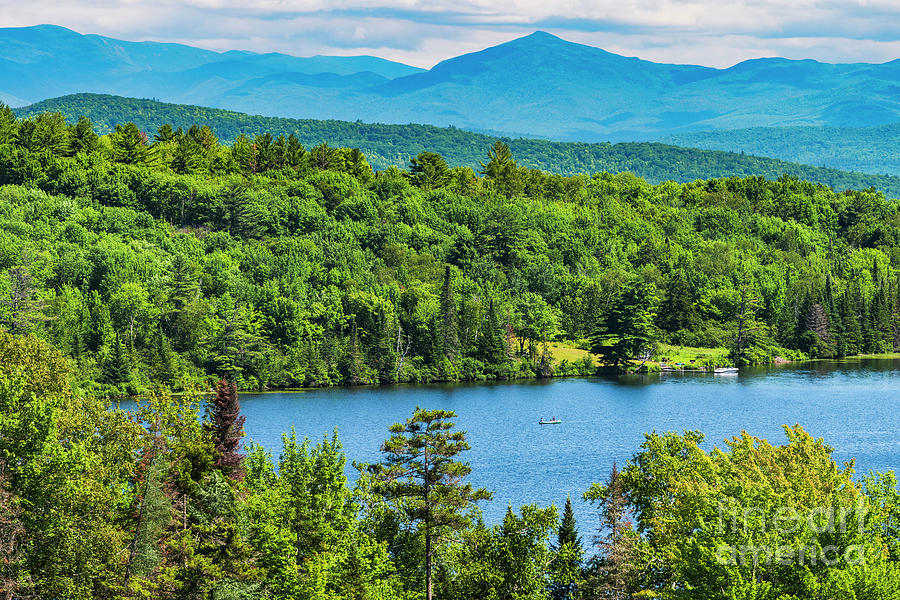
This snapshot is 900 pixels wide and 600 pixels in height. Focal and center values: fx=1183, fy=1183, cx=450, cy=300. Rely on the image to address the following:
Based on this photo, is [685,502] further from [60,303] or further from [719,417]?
[60,303]

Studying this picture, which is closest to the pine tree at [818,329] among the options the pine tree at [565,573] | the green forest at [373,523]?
the green forest at [373,523]

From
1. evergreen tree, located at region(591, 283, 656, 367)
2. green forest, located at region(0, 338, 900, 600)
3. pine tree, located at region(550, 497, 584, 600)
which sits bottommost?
pine tree, located at region(550, 497, 584, 600)

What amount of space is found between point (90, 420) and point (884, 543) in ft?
87.5

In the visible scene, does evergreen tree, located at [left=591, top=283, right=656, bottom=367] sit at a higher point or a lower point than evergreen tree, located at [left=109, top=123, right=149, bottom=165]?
lower

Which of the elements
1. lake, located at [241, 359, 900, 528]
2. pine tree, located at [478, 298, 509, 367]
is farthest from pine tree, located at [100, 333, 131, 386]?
pine tree, located at [478, 298, 509, 367]

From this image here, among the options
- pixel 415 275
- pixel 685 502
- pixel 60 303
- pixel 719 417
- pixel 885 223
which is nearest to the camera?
pixel 685 502

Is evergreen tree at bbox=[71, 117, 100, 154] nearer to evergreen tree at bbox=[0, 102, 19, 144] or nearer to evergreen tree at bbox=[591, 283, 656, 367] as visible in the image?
evergreen tree at bbox=[0, 102, 19, 144]

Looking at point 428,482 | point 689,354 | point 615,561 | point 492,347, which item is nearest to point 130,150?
point 492,347

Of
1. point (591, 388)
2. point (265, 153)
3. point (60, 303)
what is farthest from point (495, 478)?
point (265, 153)

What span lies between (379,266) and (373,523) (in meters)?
84.0

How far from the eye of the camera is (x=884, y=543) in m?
33.1

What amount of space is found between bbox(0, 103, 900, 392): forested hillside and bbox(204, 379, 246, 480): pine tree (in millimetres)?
53597

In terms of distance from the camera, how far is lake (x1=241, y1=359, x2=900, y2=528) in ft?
215

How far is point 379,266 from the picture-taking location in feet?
403
